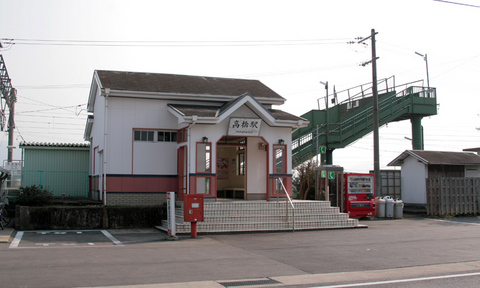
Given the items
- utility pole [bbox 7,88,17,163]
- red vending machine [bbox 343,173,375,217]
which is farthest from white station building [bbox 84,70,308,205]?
utility pole [bbox 7,88,17,163]

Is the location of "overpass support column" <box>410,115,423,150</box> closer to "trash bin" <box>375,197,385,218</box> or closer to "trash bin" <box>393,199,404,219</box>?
"trash bin" <box>393,199,404,219</box>

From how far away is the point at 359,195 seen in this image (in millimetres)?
21906

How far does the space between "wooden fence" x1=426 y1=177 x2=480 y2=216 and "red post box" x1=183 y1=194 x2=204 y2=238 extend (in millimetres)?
13237

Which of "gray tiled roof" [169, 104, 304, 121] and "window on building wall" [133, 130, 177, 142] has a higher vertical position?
"gray tiled roof" [169, 104, 304, 121]

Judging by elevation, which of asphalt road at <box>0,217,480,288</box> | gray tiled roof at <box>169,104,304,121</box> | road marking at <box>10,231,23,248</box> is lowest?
asphalt road at <box>0,217,480,288</box>

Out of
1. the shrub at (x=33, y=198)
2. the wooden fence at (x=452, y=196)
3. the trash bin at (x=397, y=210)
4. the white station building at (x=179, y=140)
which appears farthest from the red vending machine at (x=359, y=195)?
the shrub at (x=33, y=198)

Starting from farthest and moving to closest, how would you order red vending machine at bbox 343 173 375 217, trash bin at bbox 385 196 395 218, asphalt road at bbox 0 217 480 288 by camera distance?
trash bin at bbox 385 196 395 218
red vending machine at bbox 343 173 375 217
asphalt road at bbox 0 217 480 288

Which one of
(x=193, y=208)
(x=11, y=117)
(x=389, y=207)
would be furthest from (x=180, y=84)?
(x=11, y=117)

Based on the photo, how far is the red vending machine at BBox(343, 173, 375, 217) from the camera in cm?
2170

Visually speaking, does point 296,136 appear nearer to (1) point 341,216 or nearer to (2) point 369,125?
(2) point 369,125

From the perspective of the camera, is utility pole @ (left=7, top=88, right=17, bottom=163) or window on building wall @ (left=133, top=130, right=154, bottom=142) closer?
window on building wall @ (left=133, top=130, right=154, bottom=142)

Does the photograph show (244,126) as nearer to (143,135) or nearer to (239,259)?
(143,135)

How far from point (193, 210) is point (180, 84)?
26.3 feet

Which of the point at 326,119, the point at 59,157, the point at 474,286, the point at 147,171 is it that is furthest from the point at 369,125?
the point at 474,286
